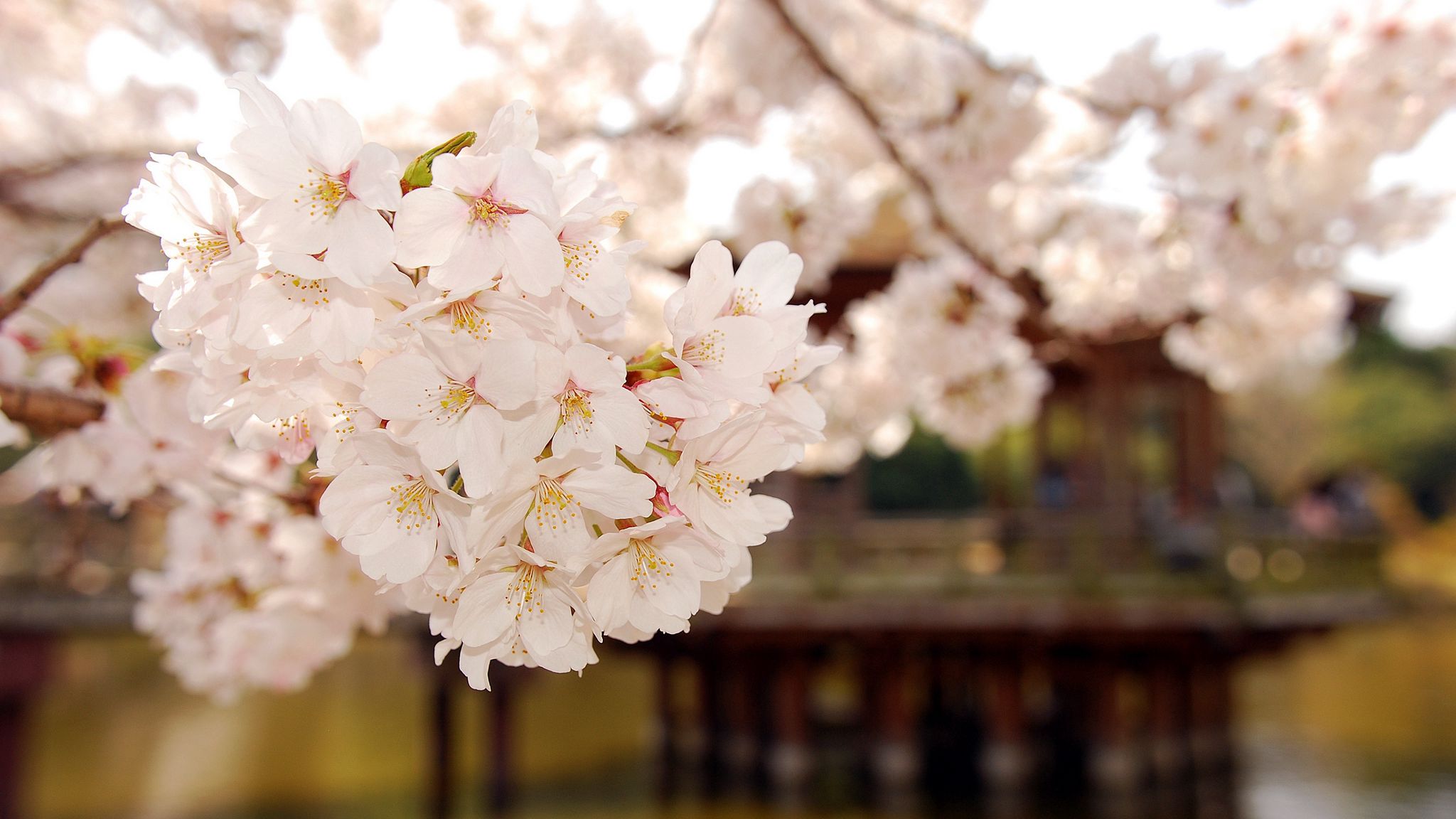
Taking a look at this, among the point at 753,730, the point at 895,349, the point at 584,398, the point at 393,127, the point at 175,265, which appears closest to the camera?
the point at 584,398

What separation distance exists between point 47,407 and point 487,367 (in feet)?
2.95

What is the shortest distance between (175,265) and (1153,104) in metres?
2.08

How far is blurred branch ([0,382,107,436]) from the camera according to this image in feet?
4.32

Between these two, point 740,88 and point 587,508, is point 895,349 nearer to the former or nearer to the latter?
point 740,88

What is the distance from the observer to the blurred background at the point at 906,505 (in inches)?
95.6

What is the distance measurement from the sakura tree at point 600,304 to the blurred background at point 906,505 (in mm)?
23

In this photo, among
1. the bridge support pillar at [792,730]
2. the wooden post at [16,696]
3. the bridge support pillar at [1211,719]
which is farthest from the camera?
the bridge support pillar at [1211,719]

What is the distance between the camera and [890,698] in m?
10.9

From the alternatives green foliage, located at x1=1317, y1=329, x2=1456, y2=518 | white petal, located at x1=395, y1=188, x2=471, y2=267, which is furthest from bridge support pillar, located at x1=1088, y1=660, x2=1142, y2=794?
green foliage, located at x1=1317, y1=329, x2=1456, y2=518

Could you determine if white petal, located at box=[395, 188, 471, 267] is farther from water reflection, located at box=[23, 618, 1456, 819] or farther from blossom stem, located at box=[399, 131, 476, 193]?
water reflection, located at box=[23, 618, 1456, 819]

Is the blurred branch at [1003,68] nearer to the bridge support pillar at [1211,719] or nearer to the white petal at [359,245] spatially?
the white petal at [359,245]

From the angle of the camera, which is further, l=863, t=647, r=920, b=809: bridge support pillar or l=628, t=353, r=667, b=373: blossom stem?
l=863, t=647, r=920, b=809: bridge support pillar

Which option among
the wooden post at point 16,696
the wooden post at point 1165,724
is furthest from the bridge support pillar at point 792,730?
the wooden post at point 16,696

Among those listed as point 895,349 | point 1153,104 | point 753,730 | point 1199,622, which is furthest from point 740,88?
point 753,730
